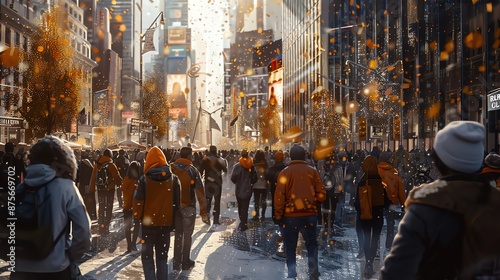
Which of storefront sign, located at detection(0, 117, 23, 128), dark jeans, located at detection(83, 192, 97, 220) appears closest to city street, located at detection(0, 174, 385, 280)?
dark jeans, located at detection(83, 192, 97, 220)

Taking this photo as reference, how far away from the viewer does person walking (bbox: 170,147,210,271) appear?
9745 mm

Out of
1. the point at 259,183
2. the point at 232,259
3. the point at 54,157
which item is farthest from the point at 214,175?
the point at 54,157

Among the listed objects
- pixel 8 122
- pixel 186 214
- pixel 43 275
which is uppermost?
pixel 8 122

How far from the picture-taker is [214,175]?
16.3 metres

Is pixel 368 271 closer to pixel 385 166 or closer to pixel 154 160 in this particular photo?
pixel 385 166

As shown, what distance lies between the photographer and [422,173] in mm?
20359

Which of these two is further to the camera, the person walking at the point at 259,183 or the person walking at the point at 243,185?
the person walking at the point at 259,183

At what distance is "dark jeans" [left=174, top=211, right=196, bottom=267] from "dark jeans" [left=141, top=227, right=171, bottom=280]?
2.12 m

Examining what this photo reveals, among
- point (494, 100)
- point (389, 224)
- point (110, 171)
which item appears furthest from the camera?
point (494, 100)

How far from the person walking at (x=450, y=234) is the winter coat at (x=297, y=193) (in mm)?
5270

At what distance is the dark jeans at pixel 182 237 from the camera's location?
9.75 metres

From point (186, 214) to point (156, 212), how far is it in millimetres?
2291

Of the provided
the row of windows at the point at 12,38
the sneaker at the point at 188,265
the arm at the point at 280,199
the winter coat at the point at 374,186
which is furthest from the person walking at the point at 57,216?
the row of windows at the point at 12,38

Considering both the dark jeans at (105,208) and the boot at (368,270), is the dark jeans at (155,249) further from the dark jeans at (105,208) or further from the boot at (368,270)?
the dark jeans at (105,208)
